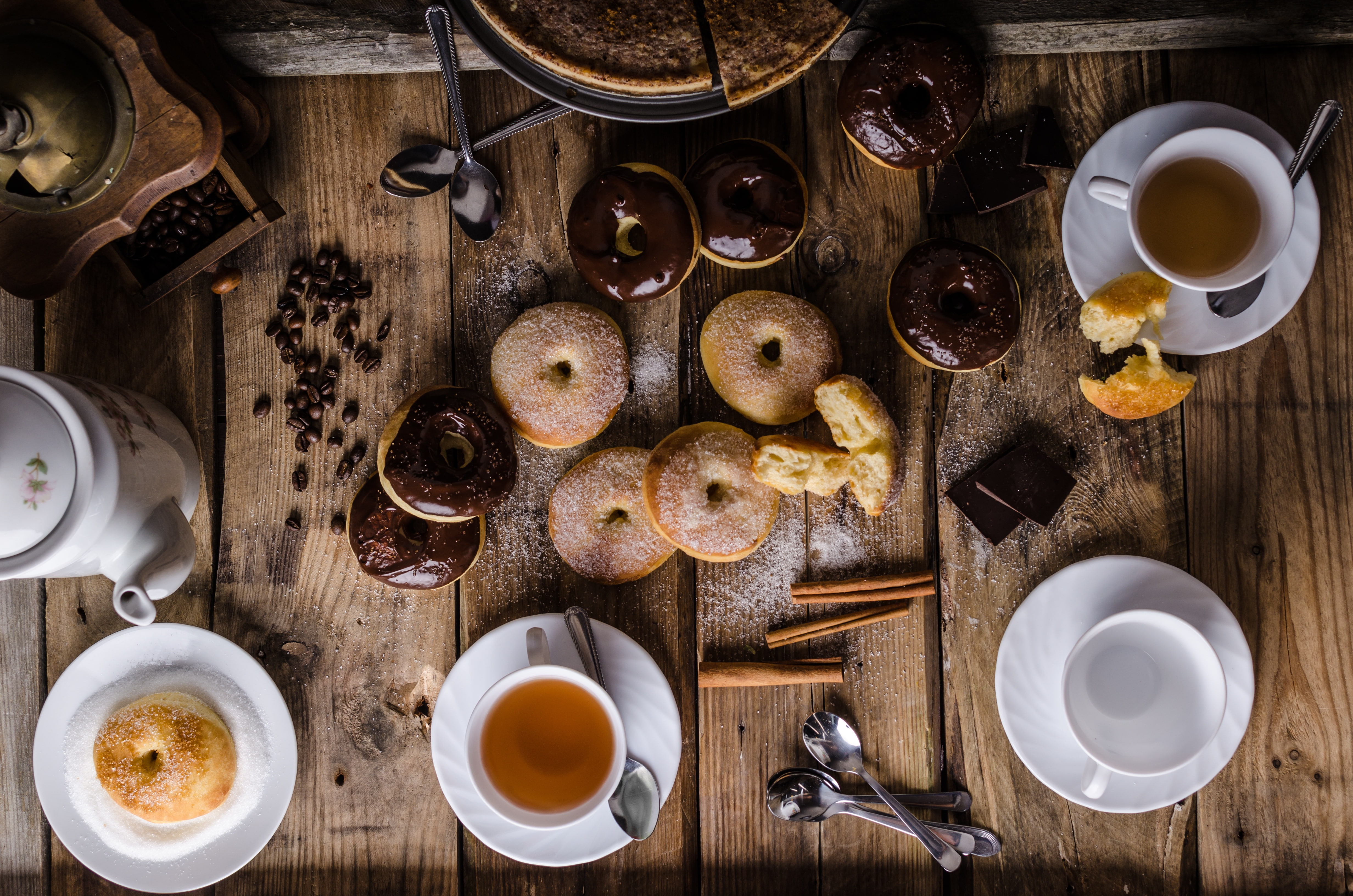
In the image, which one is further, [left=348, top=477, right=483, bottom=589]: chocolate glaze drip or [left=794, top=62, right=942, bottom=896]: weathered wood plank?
[left=794, top=62, right=942, bottom=896]: weathered wood plank

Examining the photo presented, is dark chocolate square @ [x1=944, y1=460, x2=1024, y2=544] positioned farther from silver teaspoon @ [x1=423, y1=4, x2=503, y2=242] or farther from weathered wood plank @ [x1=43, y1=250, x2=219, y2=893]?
weathered wood plank @ [x1=43, y1=250, x2=219, y2=893]

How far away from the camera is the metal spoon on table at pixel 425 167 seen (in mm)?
1639

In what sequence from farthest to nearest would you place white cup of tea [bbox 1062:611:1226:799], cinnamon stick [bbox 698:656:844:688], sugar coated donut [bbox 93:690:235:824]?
cinnamon stick [bbox 698:656:844:688] < sugar coated donut [bbox 93:690:235:824] < white cup of tea [bbox 1062:611:1226:799]

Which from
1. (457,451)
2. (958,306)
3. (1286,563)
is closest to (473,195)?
(457,451)

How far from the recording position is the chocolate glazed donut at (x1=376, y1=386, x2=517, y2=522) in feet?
4.86

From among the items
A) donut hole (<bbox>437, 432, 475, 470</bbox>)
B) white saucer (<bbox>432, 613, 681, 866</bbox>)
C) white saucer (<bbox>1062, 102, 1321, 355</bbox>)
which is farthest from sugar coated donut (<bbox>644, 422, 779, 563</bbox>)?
white saucer (<bbox>1062, 102, 1321, 355</bbox>)

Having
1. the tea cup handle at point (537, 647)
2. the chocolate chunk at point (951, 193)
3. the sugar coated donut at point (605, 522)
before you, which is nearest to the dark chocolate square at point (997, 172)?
the chocolate chunk at point (951, 193)

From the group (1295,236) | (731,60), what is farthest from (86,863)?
(1295,236)

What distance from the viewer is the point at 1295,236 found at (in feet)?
4.99

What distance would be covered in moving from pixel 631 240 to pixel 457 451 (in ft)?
1.81

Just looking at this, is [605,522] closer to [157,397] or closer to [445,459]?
[445,459]

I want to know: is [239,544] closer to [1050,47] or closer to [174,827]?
[174,827]

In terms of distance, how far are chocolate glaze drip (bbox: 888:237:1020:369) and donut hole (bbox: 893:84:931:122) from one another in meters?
0.25

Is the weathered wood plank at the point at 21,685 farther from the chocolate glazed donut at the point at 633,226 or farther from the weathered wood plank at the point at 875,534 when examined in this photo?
the weathered wood plank at the point at 875,534
